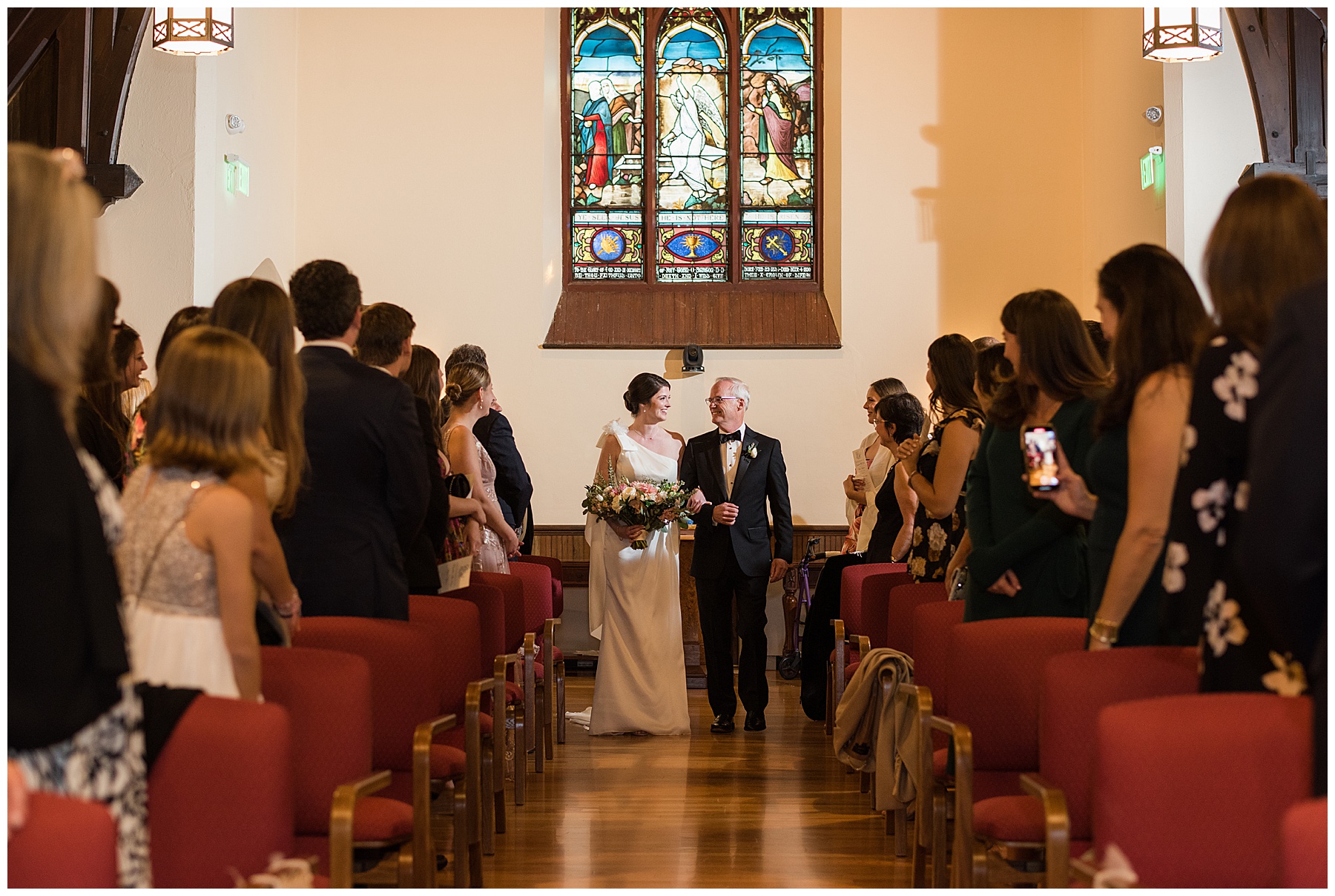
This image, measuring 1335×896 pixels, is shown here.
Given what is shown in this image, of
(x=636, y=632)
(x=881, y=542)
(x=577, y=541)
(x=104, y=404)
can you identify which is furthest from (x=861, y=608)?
(x=577, y=541)

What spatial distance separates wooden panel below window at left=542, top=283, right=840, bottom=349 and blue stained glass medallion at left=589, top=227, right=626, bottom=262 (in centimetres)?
29

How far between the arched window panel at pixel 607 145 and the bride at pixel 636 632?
3671mm

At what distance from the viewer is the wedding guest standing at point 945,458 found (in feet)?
14.9

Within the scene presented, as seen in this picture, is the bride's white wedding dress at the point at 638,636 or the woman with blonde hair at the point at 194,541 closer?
the woman with blonde hair at the point at 194,541

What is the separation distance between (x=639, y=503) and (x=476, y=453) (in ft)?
4.05

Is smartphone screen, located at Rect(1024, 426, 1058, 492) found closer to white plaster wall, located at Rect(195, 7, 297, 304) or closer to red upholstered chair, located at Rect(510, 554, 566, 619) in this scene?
red upholstered chair, located at Rect(510, 554, 566, 619)

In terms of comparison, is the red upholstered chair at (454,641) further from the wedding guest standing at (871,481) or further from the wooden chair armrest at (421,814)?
the wedding guest standing at (871,481)

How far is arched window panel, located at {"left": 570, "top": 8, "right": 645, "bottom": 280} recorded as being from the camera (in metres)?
10.3

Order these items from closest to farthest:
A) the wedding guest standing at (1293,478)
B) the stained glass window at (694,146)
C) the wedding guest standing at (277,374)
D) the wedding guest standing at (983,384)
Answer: the wedding guest standing at (1293,478) → the wedding guest standing at (277,374) → the wedding guest standing at (983,384) → the stained glass window at (694,146)

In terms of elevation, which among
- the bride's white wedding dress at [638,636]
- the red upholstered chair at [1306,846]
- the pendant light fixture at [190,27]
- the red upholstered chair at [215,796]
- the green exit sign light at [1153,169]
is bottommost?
the bride's white wedding dress at [638,636]

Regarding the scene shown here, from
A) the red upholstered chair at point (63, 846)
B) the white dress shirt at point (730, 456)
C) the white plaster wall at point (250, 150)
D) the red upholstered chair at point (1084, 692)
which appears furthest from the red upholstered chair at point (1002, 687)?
the white plaster wall at point (250, 150)

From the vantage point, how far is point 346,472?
3674 mm

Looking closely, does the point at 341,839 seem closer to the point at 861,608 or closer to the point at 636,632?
the point at 861,608

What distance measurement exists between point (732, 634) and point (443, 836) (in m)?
2.76
